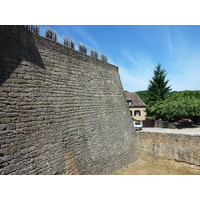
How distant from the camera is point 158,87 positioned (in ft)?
93.4

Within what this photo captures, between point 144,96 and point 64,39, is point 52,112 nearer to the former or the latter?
point 64,39

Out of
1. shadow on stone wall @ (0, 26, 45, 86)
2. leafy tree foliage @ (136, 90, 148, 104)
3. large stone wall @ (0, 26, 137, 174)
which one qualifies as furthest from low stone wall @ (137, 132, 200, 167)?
leafy tree foliage @ (136, 90, 148, 104)

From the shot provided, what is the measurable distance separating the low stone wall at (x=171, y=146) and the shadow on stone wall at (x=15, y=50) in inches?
341

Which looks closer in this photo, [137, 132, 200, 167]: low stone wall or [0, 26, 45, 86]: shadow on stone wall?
[0, 26, 45, 86]: shadow on stone wall

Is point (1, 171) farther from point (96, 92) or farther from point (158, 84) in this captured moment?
point (158, 84)

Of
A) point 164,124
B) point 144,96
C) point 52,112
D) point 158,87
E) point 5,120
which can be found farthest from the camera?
point 144,96

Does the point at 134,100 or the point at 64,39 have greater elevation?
the point at 64,39

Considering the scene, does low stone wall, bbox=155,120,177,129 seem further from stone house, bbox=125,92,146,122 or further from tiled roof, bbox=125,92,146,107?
tiled roof, bbox=125,92,146,107

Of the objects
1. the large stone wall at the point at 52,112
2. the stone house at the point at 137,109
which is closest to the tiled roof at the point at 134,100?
the stone house at the point at 137,109

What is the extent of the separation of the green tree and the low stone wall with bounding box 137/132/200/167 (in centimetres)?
1697

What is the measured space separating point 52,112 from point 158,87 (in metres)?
25.6

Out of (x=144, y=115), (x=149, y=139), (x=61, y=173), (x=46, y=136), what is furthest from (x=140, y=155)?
(x=144, y=115)

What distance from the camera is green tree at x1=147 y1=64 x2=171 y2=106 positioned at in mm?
27938

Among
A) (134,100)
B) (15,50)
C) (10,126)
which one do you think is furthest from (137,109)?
(10,126)
